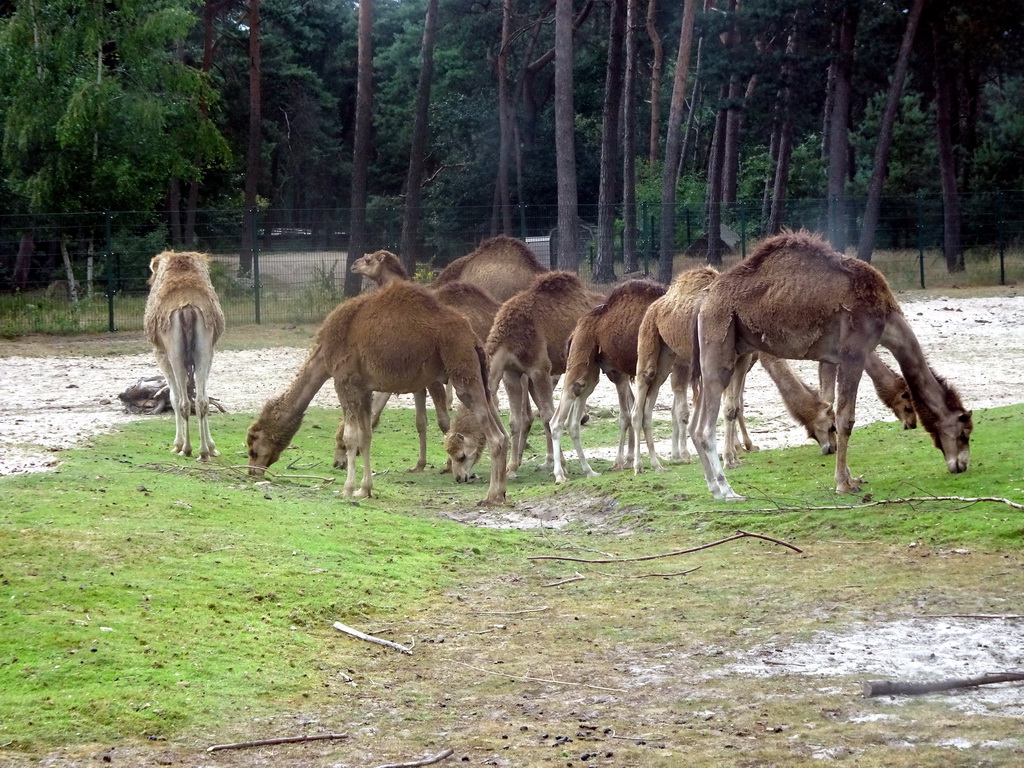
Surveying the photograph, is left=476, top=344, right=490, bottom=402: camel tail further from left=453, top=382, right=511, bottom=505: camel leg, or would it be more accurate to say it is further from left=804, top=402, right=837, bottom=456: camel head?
left=804, top=402, right=837, bottom=456: camel head

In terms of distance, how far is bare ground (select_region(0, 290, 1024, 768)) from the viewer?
4863mm

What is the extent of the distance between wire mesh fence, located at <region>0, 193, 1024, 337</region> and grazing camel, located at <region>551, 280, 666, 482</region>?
15.5 meters

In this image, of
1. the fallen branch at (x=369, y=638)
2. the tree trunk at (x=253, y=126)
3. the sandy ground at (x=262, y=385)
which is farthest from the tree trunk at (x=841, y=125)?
the fallen branch at (x=369, y=638)

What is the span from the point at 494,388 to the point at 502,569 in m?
4.32

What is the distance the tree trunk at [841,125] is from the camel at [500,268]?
1652cm

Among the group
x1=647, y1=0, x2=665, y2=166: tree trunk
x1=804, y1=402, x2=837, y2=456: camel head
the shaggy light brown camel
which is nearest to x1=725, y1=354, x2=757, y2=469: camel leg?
x1=804, y1=402, x2=837, y2=456: camel head

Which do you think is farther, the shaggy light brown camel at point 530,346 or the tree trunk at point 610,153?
the tree trunk at point 610,153

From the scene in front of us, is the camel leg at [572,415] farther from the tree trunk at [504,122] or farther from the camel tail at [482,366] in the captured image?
the tree trunk at [504,122]

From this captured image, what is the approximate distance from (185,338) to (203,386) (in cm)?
54

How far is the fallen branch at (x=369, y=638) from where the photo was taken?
6477 millimetres

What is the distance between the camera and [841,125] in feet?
107

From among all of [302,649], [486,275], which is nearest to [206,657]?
[302,649]

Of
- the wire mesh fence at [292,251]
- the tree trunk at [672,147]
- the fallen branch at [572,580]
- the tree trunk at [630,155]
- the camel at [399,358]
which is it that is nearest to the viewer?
the fallen branch at [572,580]

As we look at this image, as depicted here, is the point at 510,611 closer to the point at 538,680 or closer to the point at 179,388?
the point at 538,680
